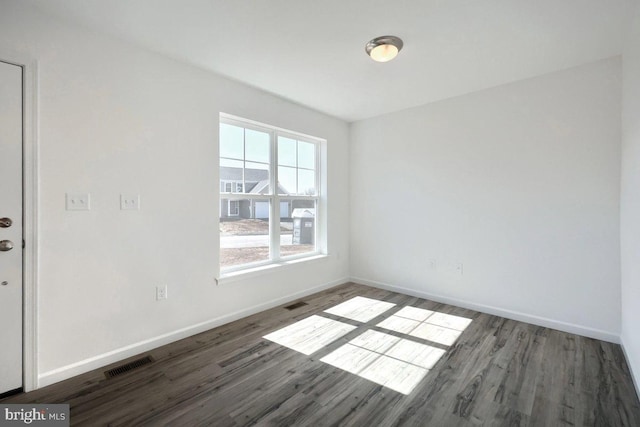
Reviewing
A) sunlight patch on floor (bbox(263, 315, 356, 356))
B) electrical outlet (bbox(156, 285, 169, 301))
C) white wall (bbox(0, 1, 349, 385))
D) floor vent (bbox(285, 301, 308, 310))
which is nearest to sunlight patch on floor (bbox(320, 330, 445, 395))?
sunlight patch on floor (bbox(263, 315, 356, 356))

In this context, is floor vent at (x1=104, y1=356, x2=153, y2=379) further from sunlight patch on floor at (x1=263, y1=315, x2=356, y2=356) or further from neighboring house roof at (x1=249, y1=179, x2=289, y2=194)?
neighboring house roof at (x1=249, y1=179, x2=289, y2=194)

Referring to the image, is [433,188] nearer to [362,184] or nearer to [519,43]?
[362,184]

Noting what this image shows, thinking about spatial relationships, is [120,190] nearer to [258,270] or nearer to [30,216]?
[30,216]

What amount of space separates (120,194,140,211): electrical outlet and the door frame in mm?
491

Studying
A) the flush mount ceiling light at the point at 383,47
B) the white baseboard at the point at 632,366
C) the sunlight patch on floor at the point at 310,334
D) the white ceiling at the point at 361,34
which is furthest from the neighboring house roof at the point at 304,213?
the white baseboard at the point at 632,366

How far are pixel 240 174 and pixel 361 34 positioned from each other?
188cm

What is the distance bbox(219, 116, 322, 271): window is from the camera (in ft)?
10.5

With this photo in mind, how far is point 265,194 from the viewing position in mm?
3568

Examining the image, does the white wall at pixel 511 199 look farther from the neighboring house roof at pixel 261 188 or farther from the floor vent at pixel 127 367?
the floor vent at pixel 127 367

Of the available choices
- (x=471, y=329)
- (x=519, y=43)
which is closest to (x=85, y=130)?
(x=519, y=43)

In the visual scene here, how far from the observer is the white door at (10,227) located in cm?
185

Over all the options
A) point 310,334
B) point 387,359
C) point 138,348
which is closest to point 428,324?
point 387,359

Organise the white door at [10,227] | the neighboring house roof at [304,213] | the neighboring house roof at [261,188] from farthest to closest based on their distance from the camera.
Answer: the neighboring house roof at [304,213]
the neighboring house roof at [261,188]
the white door at [10,227]

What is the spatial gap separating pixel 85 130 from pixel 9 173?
523 millimetres
